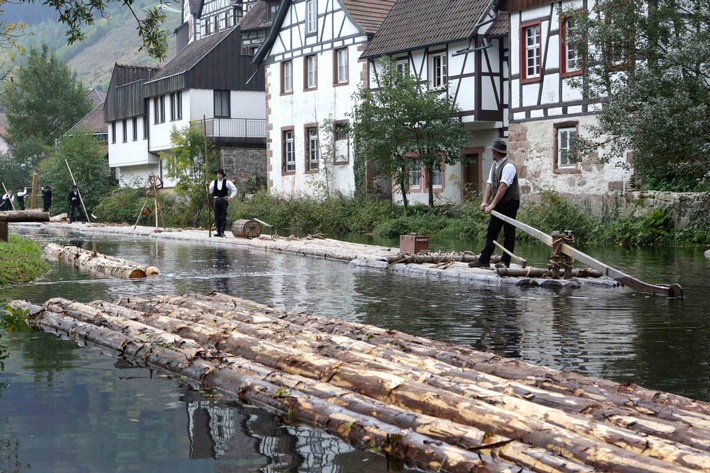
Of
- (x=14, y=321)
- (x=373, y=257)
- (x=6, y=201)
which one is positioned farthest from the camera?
(x=6, y=201)

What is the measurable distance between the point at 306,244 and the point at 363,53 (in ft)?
56.4

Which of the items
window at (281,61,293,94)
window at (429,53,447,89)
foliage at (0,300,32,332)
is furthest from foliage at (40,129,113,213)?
foliage at (0,300,32,332)

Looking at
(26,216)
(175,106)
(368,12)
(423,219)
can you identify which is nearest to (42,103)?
(175,106)

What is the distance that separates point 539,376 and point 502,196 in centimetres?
990

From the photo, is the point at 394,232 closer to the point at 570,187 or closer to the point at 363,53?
the point at 570,187

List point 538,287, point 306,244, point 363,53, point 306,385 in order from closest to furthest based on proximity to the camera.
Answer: point 306,385 < point 538,287 < point 306,244 < point 363,53

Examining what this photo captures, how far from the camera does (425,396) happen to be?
6.46m

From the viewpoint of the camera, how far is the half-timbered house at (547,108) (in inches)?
1216

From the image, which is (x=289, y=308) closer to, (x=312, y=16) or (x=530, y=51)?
(x=530, y=51)

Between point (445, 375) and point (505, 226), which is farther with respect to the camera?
point (505, 226)

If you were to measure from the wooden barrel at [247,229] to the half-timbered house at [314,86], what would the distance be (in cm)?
1201

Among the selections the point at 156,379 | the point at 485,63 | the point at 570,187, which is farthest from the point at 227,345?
the point at 485,63

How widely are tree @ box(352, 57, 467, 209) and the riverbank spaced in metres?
6.55

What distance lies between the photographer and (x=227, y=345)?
894 cm
